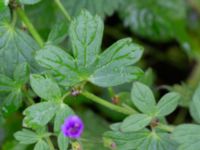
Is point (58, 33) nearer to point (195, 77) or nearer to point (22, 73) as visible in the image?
point (22, 73)

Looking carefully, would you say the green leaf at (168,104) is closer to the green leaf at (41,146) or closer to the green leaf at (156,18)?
the green leaf at (41,146)

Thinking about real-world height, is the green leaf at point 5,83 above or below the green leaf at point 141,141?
above

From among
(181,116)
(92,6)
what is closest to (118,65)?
(92,6)

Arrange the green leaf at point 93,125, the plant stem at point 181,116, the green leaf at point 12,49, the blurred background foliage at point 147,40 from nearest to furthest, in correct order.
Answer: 1. the green leaf at point 12,49
2. the green leaf at point 93,125
3. the blurred background foliage at point 147,40
4. the plant stem at point 181,116

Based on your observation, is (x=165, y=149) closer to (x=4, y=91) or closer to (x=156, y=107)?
(x=156, y=107)

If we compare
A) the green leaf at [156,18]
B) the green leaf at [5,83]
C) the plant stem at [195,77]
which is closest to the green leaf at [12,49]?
the green leaf at [5,83]

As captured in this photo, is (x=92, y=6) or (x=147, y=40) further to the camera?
(x=147, y=40)
